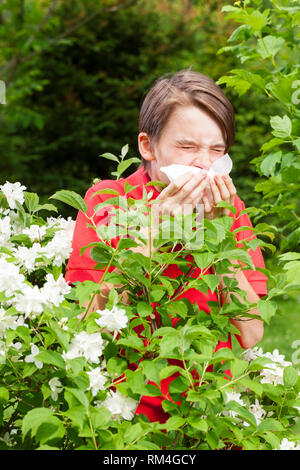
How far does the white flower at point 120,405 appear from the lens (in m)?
1.39

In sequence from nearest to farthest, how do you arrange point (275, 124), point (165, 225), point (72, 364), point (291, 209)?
point (72, 364) → point (165, 225) → point (275, 124) → point (291, 209)

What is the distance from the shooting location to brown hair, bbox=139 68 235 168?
74.6 inches

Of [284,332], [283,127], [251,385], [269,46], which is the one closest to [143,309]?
[251,385]

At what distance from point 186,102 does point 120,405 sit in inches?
38.4

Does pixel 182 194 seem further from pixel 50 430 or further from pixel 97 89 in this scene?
pixel 97 89

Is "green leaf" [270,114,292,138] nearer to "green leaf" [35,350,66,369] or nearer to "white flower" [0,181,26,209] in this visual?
"white flower" [0,181,26,209]

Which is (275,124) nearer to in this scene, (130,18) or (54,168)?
(54,168)

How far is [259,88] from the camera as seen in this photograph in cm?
276

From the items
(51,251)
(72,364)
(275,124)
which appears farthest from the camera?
(275,124)

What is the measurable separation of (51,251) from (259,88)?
156 cm

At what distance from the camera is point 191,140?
1.83 m

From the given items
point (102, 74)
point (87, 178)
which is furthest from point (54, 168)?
point (102, 74)

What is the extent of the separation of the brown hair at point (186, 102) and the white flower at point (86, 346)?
2.75 ft

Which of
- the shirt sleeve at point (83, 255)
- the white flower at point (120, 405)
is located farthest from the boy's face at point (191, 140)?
the white flower at point (120, 405)
